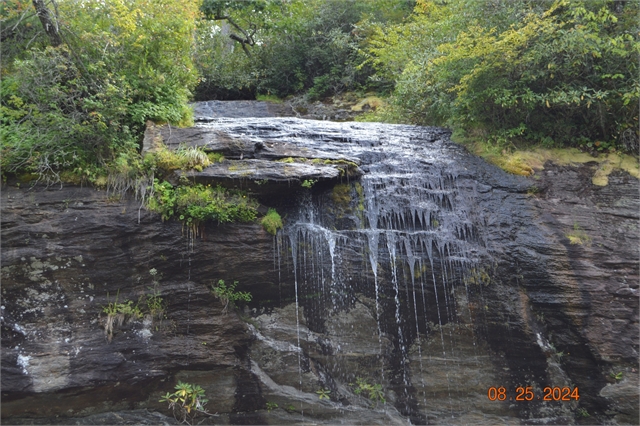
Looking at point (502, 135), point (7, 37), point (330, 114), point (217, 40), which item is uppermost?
point (217, 40)

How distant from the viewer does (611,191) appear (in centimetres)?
881

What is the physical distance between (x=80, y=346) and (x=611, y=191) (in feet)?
28.8

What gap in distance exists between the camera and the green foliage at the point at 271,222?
8.04 m

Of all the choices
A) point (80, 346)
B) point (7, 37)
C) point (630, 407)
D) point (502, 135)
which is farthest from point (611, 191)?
point (7, 37)

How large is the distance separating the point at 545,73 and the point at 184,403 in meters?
8.42

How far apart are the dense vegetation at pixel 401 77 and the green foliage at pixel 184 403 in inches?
134

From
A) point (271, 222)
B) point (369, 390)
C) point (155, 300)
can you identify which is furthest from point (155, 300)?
point (369, 390)

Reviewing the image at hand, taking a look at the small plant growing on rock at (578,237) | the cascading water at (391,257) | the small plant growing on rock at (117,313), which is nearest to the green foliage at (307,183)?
the cascading water at (391,257)

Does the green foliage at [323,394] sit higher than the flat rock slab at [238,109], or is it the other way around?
the flat rock slab at [238,109]

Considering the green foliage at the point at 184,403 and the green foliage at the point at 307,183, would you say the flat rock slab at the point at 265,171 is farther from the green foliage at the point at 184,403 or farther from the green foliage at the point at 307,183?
the green foliage at the point at 184,403

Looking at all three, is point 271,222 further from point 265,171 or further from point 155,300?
point 155,300

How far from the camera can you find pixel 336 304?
8047mm

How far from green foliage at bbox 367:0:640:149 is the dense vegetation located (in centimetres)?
2

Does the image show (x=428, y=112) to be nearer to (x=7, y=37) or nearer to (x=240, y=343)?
(x=240, y=343)
